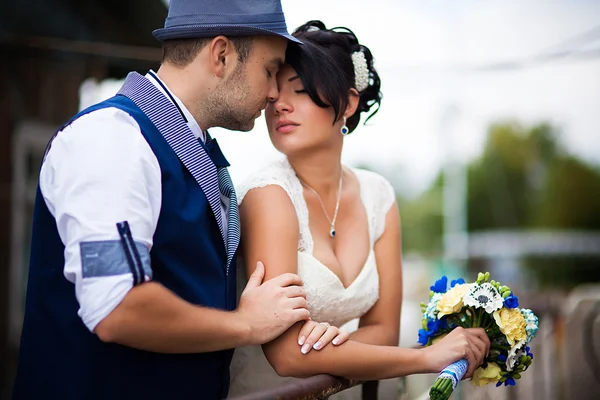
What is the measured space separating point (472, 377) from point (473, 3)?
120ft

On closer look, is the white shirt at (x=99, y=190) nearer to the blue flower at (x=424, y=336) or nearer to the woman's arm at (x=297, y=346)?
the woman's arm at (x=297, y=346)

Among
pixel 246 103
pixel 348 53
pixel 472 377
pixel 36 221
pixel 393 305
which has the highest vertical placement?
pixel 348 53

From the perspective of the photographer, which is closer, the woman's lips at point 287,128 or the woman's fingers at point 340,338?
the woman's fingers at point 340,338

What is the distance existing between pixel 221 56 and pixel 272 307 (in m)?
0.84

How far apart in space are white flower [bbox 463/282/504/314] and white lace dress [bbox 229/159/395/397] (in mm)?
531

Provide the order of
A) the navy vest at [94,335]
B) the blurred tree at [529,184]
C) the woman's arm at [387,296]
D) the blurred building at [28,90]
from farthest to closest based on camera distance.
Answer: the blurred tree at [529,184], the blurred building at [28,90], the woman's arm at [387,296], the navy vest at [94,335]

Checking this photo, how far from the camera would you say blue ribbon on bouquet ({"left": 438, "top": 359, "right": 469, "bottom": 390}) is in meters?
2.15

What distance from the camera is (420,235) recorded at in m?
63.6

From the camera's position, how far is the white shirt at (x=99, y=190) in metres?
1.78

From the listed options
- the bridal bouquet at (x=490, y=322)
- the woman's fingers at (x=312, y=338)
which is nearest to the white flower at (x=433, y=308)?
the bridal bouquet at (x=490, y=322)

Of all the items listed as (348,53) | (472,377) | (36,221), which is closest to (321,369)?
(472,377)

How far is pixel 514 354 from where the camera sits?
2500 millimetres

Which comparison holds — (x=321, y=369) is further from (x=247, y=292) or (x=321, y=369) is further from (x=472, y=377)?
(x=472, y=377)

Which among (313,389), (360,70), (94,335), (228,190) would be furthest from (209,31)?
(313,389)
